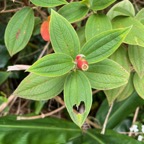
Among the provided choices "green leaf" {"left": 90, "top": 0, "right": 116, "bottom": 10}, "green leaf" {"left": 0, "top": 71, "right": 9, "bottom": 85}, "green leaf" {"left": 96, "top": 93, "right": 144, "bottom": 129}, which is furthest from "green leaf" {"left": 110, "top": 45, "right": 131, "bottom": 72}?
"green leaf" {"left": 0, "top": 71, "right": 9, "bottom": 85}

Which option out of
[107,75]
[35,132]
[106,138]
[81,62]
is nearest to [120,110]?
[106,138]

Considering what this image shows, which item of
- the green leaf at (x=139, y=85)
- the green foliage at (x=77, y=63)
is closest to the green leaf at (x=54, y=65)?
the green foliage at (x=77, y=63)

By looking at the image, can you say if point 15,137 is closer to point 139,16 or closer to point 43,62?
point 43,62

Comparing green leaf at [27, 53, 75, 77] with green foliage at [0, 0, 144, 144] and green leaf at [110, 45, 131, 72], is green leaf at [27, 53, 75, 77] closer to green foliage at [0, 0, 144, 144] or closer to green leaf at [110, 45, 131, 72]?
green foliage at [0, 0, 144, 144]

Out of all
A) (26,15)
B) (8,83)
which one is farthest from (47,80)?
(8,83)

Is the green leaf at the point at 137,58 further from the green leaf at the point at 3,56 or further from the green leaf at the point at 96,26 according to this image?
the green leaf at the point at 3,56

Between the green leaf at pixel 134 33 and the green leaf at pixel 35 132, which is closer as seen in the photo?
the green leaf at pixel 134 33
